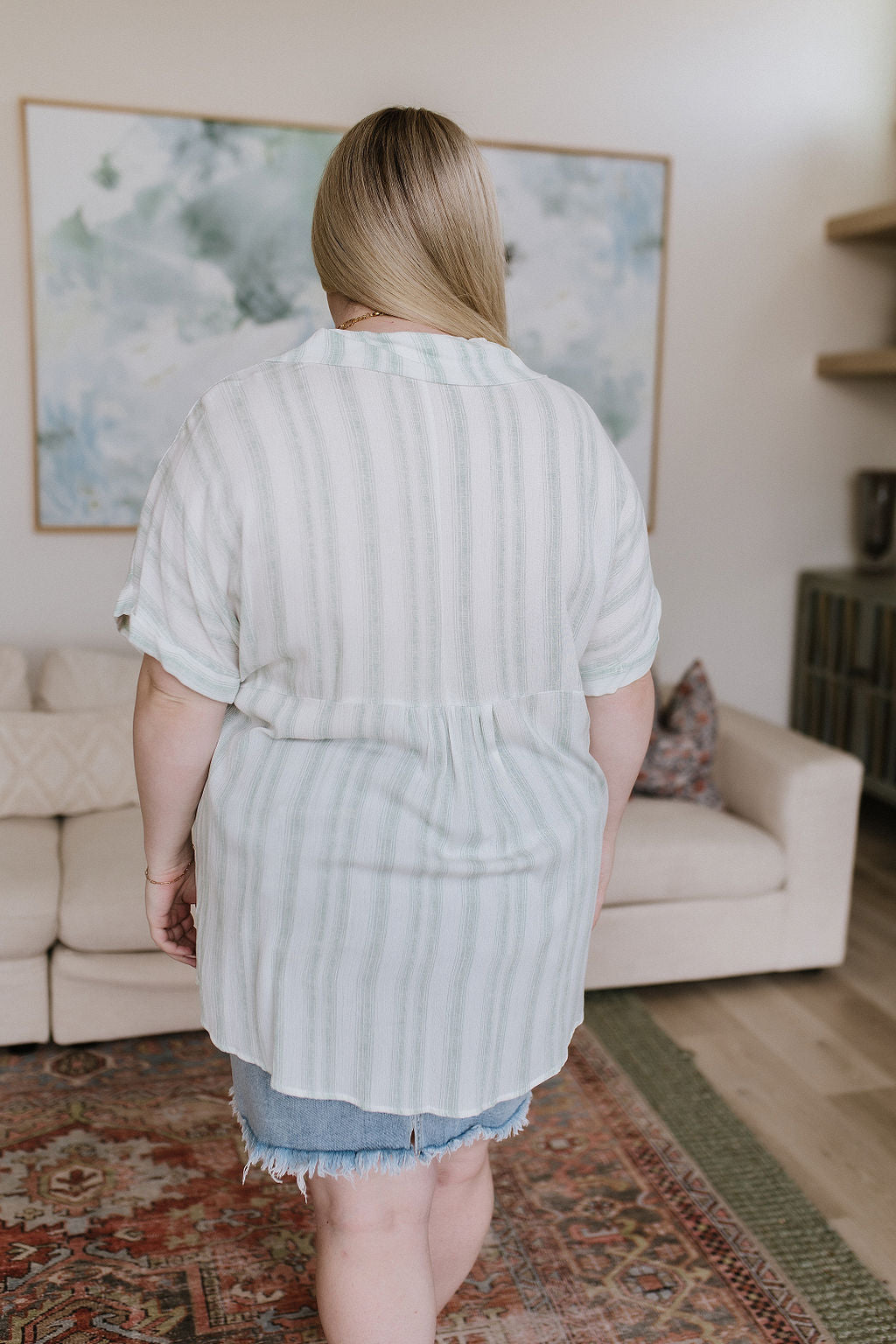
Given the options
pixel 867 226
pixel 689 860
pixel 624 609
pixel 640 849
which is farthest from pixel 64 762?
pixel 867 226

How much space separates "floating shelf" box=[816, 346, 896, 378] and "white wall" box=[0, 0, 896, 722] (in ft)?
0.15

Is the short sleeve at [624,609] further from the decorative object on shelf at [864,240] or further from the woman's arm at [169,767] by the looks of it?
the decorative object on shelf at [864,240]

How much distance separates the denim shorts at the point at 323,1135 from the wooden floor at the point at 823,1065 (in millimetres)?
1030

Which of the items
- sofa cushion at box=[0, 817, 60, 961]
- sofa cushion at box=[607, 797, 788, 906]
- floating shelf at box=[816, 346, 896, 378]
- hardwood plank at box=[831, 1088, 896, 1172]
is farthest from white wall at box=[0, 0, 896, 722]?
hardwood plank at box=[831, 1088, 896, 1172]

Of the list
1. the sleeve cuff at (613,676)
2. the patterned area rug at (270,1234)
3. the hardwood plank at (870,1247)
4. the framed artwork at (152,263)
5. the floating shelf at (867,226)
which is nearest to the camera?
the sleeve cuff at (613,676)

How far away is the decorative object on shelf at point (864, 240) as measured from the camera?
10.9ft

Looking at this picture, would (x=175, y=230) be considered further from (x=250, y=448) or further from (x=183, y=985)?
(x=250, y=448)

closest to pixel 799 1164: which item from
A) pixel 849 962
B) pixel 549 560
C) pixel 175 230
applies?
pixel 849 962

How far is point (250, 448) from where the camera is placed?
35.9 inches

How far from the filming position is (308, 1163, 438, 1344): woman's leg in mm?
1111

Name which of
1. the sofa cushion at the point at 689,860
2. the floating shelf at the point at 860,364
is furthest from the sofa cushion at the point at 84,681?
the floating shelf at the point at 860,364

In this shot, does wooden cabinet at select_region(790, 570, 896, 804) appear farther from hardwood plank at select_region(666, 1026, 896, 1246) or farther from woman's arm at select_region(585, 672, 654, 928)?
woman's arm at select_region(585, 672, 654, 928)

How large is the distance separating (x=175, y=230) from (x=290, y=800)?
7.83ft

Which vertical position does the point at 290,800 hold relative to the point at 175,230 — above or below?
below
